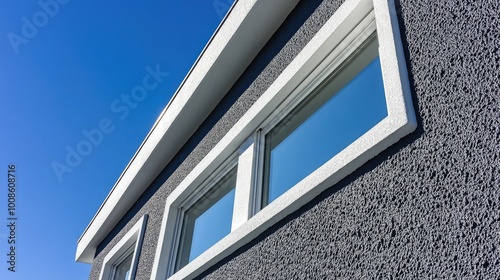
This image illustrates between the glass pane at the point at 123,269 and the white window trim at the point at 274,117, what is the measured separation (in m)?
1.60

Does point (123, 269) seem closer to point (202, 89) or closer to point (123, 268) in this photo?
point (123, 268)

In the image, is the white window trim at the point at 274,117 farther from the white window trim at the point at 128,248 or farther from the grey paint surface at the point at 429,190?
the white window trim at the point at 128,248

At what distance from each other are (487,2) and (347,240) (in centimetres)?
117

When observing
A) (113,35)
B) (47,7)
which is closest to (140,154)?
(113,35)

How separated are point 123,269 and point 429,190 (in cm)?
483

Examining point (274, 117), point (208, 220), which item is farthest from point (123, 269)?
point (274, 117)

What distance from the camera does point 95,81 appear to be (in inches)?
246

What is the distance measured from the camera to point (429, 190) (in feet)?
5.08

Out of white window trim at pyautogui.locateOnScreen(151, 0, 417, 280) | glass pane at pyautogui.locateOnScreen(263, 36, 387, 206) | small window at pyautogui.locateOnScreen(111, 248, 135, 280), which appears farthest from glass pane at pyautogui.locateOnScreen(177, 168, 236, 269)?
small window at pyautogui.locateOnScreen(111, 248, 135, 280)

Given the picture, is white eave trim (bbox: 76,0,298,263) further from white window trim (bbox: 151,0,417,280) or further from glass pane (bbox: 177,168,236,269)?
glass pane (bbox: 177,168,236,269)

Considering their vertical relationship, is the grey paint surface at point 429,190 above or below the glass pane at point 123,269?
below

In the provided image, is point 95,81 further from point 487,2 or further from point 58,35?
point 487,2

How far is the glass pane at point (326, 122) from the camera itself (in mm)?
2293

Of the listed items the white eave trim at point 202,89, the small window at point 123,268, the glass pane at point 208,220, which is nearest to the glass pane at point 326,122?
the glass pane at point 208,220
